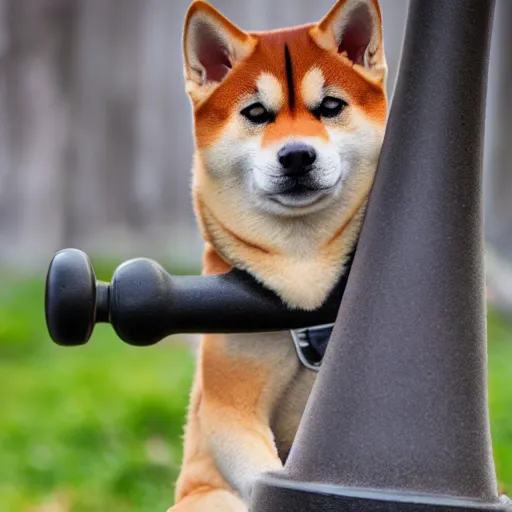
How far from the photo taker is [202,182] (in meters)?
0.93

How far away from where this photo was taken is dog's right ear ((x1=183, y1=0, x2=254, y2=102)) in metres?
0.88

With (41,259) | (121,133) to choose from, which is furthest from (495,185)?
(41,259)

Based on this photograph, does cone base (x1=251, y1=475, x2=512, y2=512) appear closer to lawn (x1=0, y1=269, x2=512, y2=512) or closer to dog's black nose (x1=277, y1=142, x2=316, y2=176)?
dog's black nose (x1=277, y1=142, x2=316, y2=176)

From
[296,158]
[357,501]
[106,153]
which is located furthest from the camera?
[106,153]

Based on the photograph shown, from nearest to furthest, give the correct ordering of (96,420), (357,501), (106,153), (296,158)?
(357,501) → (296,158) → (96,420) → (106,153)

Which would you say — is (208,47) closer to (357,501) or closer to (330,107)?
(330,107)

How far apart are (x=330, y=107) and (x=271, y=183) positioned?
83 mm

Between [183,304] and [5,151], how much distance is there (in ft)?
14.0

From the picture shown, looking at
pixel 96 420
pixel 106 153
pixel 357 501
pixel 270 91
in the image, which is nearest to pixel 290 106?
pixel 270 91

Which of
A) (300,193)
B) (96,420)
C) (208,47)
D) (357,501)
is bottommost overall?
(96,420)

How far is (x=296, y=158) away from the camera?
0.83 meters

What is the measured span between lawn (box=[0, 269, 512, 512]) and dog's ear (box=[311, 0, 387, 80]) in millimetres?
→ 1140

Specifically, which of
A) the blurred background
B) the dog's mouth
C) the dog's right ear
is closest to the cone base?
the dog's mouth

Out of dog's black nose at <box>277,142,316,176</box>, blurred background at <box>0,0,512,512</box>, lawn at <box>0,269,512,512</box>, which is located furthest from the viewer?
blurred background at <box>0,0,512,512</box>
